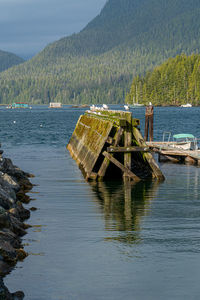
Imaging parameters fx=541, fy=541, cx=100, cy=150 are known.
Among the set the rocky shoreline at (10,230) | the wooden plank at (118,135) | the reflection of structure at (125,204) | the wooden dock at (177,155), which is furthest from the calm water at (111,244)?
the wooden dock at (177,155)

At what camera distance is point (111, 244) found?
15.3m

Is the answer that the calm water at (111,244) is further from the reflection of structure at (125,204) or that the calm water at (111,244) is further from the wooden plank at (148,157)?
the wooden plank at (148,157)

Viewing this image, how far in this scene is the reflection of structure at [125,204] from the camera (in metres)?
17.0

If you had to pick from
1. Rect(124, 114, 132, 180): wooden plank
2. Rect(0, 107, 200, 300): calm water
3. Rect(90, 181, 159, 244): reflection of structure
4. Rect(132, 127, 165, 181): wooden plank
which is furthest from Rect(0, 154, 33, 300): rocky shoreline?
Rect(132, 127, 165, 181): wooden plank

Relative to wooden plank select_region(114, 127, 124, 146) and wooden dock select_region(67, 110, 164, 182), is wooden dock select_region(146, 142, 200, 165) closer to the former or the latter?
wooden dock select_region(67, 110, 164, 182)

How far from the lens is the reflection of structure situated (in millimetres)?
16953

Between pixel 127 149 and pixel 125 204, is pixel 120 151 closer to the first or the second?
pixel 127 149

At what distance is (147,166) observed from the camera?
29000 mm

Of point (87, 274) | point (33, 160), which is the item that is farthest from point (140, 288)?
point (33, 160)

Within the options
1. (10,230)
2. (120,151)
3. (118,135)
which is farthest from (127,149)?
(10,230)

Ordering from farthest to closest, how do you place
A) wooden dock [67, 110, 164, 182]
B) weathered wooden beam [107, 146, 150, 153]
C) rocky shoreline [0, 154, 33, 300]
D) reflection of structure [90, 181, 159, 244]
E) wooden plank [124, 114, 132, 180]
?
wooden plank [124, 114, 132, 180] < wooden dock [67, 110, 164, 182] < weathered wooden beam [107, 146, 150, 153] < reflection of structure [90, 181, 159, 244] < rocky shoreline [0, 154, 33, 300]

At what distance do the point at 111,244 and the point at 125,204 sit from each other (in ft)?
21.4

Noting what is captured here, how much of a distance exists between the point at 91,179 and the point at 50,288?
15.9m

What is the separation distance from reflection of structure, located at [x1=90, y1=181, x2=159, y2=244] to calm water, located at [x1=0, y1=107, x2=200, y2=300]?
0.03 metres
